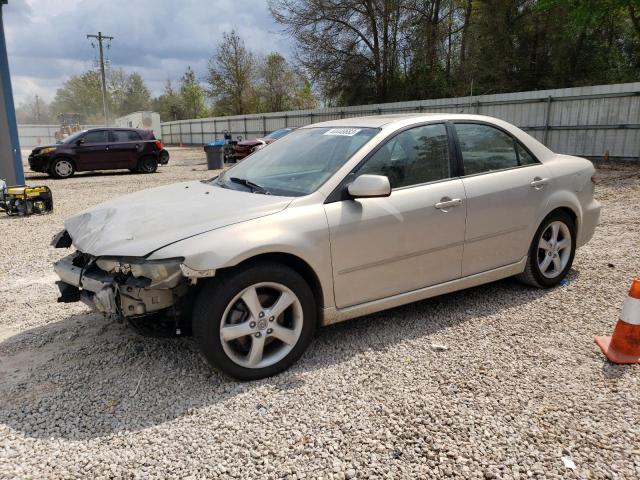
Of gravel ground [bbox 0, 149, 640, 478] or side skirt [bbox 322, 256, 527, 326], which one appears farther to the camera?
side skirt [bbox 322, 256, 527, 326]

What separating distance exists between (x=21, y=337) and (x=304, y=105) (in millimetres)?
42534

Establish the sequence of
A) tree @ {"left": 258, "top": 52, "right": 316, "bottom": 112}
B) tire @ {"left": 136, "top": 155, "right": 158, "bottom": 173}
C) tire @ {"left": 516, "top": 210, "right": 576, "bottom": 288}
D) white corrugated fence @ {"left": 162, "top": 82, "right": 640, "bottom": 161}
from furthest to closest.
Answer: tree @ {"left": 258, "top": 52, "right": 316, "bottom": 112} → tire @ {"left": 136, "top": 155, "right": 158, "bottom": 173} → white corrugated fence @ {"left": 162, "top": 82, "right": 640, "bottom": 161} → tire @ {"left": 516, "top": 210, "right": 576, "bottom": 288}

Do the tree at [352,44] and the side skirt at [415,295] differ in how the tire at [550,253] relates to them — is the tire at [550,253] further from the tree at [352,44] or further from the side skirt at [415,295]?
the tree at [352,44]

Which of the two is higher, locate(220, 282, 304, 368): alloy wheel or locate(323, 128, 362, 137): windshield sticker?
locate(323, 128, 362, 137): windshield sticker

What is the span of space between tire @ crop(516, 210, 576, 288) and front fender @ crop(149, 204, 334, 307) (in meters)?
2.19

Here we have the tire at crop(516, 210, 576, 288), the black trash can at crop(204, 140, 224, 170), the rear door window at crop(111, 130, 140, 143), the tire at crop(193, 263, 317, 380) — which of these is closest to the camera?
the tire at crop(193, 263, 317, 380)

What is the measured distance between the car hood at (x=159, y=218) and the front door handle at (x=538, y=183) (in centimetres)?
229

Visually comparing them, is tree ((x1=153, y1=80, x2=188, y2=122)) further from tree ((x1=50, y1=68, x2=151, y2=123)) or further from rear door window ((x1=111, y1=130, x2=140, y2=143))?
rear door window ((x1=111, y1=130, x2=140, y2=143))

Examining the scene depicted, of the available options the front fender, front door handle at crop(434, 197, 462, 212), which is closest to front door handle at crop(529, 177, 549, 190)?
front door handle at crop(434, 197, 462, 212)

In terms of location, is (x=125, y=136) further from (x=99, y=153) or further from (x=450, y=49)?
(x=450, y=49)

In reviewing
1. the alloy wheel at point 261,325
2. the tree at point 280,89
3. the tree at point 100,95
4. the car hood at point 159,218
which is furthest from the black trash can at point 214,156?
the tree at point 100,95

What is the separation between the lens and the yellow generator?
9.25m

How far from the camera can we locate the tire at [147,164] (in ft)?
59.4

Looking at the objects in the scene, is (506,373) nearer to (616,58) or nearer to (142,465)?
(142,465)
